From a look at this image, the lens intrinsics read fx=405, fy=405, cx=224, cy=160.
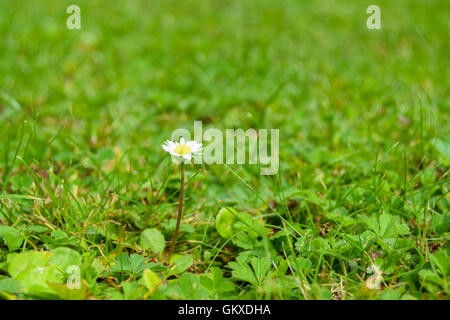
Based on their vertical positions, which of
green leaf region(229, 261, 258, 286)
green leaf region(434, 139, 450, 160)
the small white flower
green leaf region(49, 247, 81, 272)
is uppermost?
the small white flower

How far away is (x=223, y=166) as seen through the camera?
6.18 feet

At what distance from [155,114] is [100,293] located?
150cm

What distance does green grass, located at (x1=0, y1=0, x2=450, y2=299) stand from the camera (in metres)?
1.25

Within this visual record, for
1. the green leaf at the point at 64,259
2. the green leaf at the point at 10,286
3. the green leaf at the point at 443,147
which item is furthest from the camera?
the green leaf at the point at 443,147

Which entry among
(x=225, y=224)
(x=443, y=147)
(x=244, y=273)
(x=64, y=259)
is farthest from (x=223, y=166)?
(x=443, y=147)

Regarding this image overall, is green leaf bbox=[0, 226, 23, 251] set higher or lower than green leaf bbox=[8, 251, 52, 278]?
higher

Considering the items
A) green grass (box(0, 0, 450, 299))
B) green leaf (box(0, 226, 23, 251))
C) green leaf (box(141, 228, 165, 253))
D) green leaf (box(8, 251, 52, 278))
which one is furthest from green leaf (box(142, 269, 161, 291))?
green leaf (box(0, 226, 23, 251))

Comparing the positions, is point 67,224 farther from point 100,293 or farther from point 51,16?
point 51,16

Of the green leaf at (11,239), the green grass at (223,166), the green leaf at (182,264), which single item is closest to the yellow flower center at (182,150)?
the green grass at (223,166)

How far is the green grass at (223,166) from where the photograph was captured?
49.2 inches

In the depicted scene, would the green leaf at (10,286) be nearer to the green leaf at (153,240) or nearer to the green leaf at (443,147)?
the green leaf at (153,240)

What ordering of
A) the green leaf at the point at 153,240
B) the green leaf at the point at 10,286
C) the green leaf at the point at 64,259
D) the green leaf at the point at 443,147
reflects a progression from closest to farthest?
1. the green leaf at the point at 10,286
2. the green leaf at the point at 64,259
3. the green leaf at the point at 153,240
4. the green leaf at the point at 443,147

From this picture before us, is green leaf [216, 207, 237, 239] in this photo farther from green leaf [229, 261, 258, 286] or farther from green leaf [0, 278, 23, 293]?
green leaf [0, 278, 23, 293]
